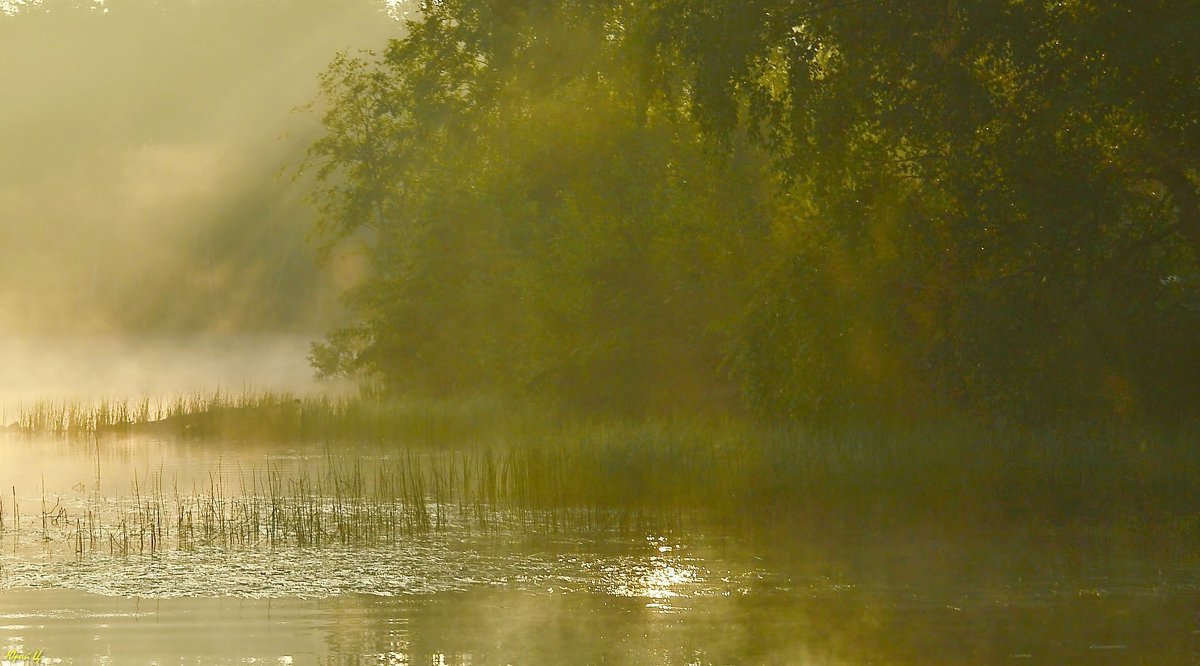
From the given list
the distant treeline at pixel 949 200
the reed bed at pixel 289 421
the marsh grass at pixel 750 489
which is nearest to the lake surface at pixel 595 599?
the marsh grass at pixel 750 489

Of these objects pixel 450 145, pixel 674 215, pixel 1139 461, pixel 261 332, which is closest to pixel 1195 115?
pixel 1139 461

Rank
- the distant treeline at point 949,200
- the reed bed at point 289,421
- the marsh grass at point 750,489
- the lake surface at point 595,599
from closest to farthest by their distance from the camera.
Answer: the lake surface at point 595,599, the marsh grass at point 750,489, the distant treeline at point 949,200, the reed bed at point 289,421

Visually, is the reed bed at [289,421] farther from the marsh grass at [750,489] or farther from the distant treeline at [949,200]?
the marsh grass at [750,489]

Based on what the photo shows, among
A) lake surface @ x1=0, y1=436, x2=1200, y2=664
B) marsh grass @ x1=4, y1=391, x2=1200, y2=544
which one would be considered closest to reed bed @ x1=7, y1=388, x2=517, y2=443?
marsh grass @ x1=4, y1=391, x2=1200, y2=544

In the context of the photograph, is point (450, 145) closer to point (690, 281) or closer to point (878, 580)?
point (690, 281)

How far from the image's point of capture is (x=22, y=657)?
30.6ft

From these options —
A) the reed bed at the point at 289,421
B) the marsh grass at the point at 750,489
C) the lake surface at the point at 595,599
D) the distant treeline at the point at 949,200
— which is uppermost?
the distant treeline at the point at 949,200

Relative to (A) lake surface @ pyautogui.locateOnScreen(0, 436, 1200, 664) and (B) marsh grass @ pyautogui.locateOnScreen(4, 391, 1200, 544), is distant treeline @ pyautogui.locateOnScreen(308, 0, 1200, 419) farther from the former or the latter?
(A) lake surface @ pyautogui.locateOnScreen(0, 436, 1200, 664)

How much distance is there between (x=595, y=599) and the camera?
11477mm

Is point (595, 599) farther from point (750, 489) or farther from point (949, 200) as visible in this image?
point (949, 200)

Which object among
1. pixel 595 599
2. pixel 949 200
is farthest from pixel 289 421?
pixel 595 599

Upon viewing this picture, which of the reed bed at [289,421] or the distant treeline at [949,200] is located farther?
the reed bed at [289,421]

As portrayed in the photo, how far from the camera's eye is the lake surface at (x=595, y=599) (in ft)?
32.3

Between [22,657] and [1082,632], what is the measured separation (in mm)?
6655
